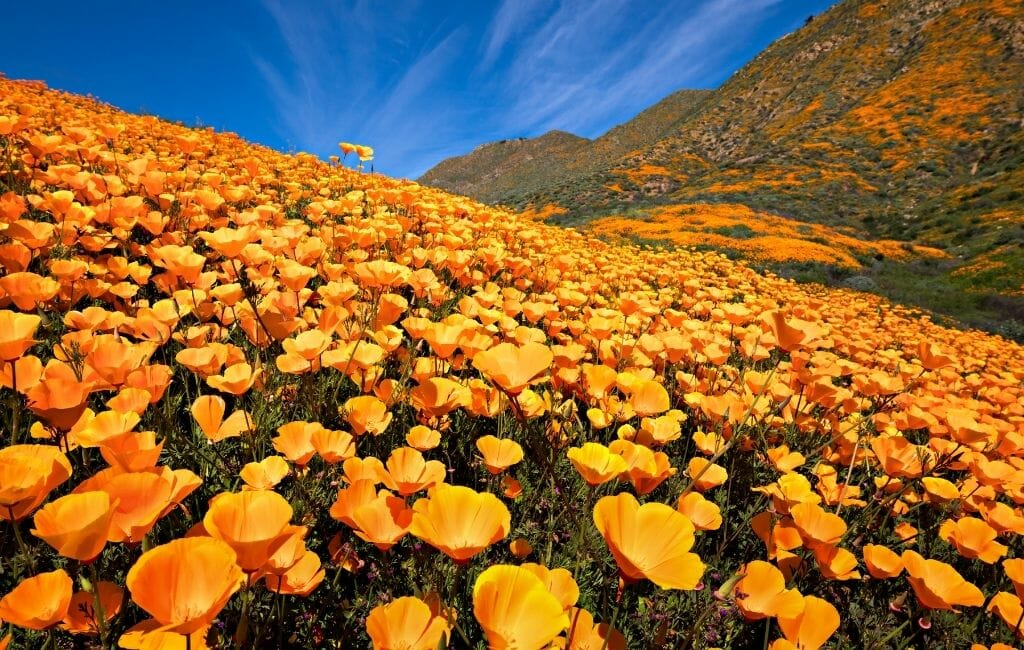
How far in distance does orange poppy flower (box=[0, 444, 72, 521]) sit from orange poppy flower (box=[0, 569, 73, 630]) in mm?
119

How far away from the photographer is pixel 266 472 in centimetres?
132

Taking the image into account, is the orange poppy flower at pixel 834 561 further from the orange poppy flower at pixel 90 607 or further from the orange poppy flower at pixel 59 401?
the orange poppy flower at pixel 59 401

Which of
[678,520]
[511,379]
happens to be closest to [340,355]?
[511,379]

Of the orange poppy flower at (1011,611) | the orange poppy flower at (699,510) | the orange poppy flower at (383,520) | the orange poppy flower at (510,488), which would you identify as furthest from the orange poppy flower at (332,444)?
the orange poppy flower at (1011,611)

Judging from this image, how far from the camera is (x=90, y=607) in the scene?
104 centimetres

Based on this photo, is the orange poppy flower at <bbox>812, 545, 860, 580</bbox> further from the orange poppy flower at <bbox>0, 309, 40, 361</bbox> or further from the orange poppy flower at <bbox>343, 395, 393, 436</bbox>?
the orange poppy flower at <bbox>0, 309, 40, 361</bbox>

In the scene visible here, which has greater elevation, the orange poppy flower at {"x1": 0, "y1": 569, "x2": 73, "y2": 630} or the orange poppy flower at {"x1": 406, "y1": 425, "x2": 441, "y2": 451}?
the orange poppy flower at {"x1": 0, "y1": 569, "x2": 73, "y2": 630}

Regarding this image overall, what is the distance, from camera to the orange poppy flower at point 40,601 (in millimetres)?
814

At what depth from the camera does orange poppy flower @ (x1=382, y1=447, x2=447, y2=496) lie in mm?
1275

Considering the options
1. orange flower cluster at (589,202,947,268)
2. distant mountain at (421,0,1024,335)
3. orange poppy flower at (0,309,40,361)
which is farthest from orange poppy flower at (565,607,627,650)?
distant mountain at (421,0,1024,335)

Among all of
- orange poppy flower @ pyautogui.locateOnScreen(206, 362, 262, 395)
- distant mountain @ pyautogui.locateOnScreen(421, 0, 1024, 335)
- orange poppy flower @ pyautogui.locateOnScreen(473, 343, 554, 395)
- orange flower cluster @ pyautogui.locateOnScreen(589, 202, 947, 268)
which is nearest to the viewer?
orange poppy flower @ pyautogui.locateOnScreen(473, 343, 554, 395)

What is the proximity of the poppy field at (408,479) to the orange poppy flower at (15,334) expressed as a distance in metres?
0.02

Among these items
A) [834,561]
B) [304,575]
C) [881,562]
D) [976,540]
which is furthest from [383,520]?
[976,540]

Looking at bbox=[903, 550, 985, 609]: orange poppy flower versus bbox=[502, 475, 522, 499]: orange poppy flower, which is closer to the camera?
bbox=[903, 550, 985, 609]: orange poppy flower
